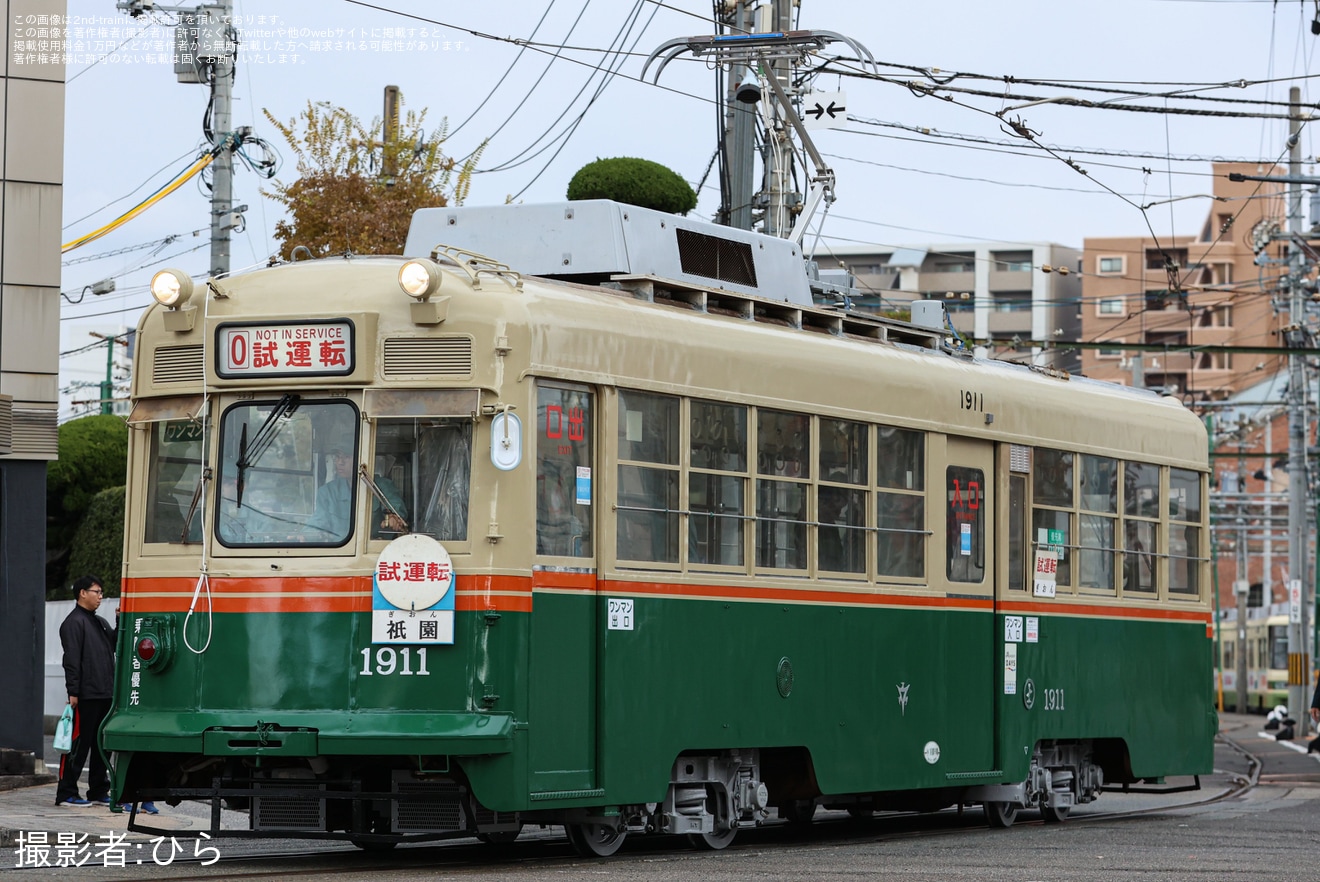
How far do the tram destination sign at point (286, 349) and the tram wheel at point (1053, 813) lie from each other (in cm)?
691

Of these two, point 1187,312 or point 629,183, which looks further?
point 1187,312

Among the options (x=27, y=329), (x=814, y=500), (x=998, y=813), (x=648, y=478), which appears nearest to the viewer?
(x=648, y=478)

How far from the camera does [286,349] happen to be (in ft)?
34.3

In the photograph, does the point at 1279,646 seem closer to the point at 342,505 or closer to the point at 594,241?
the point at 594,241

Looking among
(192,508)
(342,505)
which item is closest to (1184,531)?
(342,505)

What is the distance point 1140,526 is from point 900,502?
133 inches

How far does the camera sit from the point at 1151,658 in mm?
15820

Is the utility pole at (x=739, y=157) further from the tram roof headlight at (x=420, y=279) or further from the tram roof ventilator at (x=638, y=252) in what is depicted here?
the tram roof headlight at (x=420, y=279)

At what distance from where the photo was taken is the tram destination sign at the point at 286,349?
34.1ft

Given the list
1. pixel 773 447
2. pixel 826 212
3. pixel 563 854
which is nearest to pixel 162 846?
pixel 563 854

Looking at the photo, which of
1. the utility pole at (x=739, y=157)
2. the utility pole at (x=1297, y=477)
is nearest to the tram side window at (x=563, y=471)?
the utility pole at (x=739, y=157)

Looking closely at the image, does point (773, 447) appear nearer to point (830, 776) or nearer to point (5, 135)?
point (830, 776)

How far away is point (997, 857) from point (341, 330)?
15.6 feet

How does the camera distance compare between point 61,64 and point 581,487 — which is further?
point 61,64
